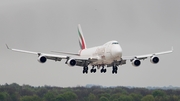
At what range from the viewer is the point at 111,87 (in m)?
174

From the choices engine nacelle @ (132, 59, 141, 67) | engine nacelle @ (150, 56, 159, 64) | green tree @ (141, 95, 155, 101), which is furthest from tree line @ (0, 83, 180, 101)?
engine nacelle @ (150, 56, 159, 64)

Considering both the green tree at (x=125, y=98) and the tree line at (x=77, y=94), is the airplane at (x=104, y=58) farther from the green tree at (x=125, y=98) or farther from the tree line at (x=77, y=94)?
the green tree at (x=125, y=98)

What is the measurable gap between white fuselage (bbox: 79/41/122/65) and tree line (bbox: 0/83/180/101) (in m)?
42.1

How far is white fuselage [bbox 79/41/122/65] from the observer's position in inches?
3354

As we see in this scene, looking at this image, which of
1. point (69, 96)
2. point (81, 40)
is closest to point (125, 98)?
point (69, 96)

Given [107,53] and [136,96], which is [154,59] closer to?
[107,53]


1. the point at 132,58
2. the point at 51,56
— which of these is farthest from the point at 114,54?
the point at 51,56

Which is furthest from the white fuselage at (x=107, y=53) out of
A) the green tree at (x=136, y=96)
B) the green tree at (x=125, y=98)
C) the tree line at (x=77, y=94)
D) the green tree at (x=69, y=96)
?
the green tree at (x=136, y=96)

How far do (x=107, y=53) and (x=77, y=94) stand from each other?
59311 millimetres

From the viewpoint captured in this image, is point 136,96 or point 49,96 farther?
point 136,96

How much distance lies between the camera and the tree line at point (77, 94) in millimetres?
134875

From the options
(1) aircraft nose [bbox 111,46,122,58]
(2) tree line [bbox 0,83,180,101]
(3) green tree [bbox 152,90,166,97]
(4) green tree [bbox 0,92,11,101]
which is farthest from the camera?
(3) green tree [bbox 152,90,166,97]

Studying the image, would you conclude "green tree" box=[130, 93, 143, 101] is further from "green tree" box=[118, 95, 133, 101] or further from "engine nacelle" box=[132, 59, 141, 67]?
"engine nacelle" box=[132, 59, 141, 67]

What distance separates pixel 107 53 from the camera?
87.2m
